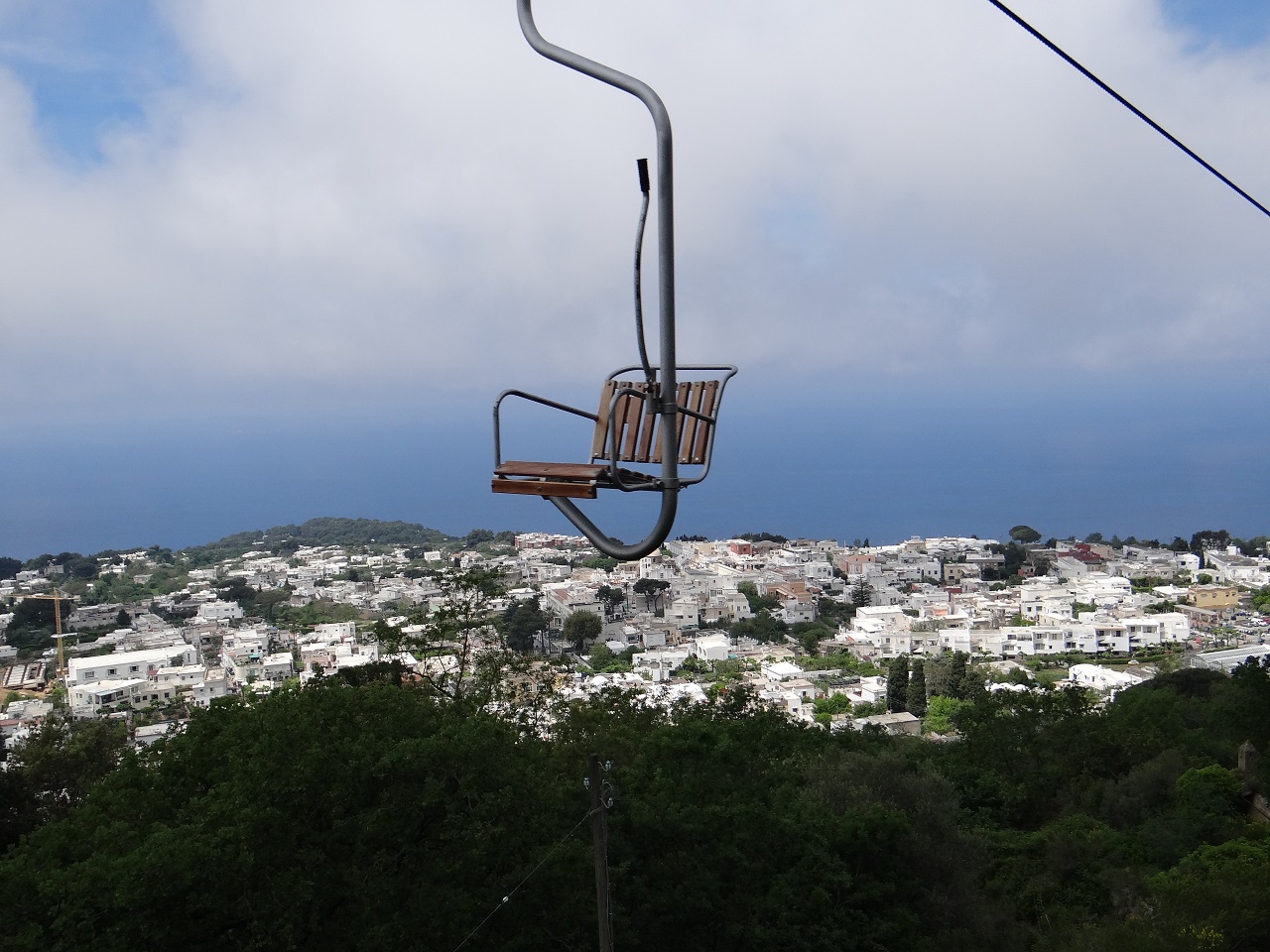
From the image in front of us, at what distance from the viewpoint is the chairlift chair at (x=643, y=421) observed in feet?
4.64

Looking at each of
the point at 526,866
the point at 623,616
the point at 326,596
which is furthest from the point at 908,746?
the point at 326,596

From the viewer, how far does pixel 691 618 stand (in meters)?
42.6

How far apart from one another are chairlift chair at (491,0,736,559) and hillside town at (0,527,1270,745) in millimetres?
16441

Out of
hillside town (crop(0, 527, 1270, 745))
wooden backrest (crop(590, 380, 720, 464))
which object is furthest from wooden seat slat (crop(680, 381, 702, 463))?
hillside town (crop(0, 527, 1270, 745))

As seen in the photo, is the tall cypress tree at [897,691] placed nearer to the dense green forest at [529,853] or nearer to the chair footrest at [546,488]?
the dense green forest at [529,853]

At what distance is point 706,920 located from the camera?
620 cm

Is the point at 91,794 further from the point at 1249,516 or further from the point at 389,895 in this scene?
the point at 1249,516

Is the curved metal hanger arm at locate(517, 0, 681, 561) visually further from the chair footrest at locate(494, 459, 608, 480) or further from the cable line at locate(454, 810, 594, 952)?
the cable line at locate(454, 810, 594, 952)

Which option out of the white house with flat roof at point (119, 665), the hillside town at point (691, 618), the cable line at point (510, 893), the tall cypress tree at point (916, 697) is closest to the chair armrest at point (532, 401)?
the cable line at point (510, 893)

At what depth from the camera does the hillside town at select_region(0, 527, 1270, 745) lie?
27453mm

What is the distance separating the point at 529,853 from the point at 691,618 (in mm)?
37053

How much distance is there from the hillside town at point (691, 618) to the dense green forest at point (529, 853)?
31.5 ft

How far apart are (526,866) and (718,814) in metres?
1.38

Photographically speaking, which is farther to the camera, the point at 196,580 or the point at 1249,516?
the point at 1249,516
